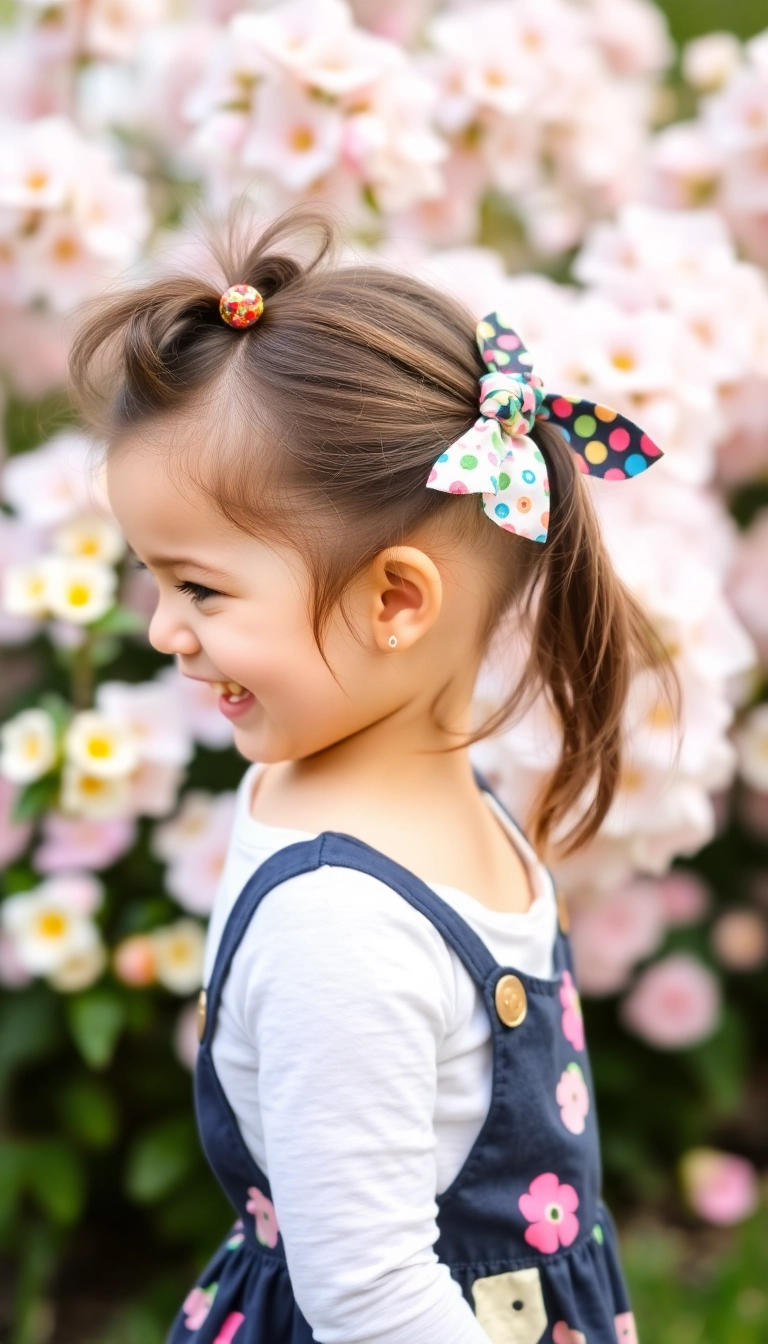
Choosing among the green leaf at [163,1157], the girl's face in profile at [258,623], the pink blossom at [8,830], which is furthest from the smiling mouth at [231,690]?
the green leaf at [163,1157]

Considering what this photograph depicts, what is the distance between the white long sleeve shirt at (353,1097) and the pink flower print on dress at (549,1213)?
0.12m

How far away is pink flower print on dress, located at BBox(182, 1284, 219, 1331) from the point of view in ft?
3.54

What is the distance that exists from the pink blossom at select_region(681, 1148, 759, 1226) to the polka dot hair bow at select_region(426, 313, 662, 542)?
4.90ft

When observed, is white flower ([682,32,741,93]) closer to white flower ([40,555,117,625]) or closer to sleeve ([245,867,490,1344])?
white flower ([40,555,117,625])

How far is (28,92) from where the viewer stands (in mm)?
1979

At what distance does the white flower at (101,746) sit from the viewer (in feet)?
5.10

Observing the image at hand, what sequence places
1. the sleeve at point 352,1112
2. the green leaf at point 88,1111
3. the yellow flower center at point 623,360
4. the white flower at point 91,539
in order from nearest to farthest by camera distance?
the sleeve at point 352,1112 → the yellow flower center at point 623,360 → the white flower at point 91,539 → the green leaf at point 88,1111

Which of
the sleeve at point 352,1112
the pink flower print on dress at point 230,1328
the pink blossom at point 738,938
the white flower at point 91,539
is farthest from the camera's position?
the pink blossom at point 738,938

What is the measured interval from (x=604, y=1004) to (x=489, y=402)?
1.56 m

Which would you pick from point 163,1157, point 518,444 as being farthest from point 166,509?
point 163,1157

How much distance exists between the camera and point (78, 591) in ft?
5.19

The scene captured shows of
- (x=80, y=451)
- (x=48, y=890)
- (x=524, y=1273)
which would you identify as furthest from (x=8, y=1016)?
(x=524, y=1273)

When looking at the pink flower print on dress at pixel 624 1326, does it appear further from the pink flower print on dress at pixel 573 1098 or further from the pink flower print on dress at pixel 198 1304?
the pink flower print on dress at pixel 198 1304

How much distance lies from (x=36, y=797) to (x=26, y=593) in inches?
10.0
